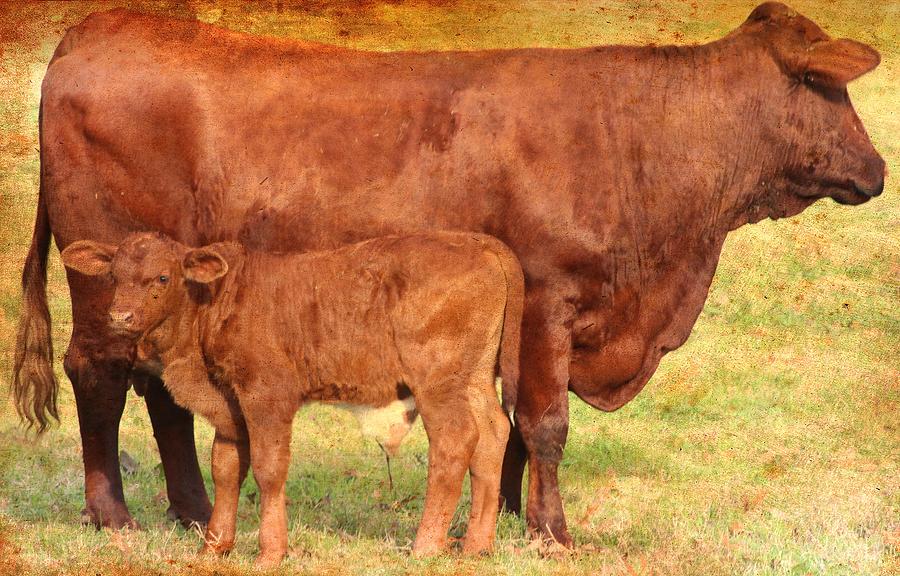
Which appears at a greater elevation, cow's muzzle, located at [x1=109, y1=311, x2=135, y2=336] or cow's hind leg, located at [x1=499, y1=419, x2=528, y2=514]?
cow's muzzle, located at [x1=109, y1=311, x2=135, y2=336]

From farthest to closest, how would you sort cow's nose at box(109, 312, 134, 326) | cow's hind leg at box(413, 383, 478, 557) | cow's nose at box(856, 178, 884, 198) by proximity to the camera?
cow's nose at box(856, 178, 884, 198), cow's hind leg at box(413, 383, 478, 557), cow's nose at box(109, 312, 134, 326)

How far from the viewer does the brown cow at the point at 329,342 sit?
25.4 ft

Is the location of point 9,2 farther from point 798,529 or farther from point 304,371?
point 798,529

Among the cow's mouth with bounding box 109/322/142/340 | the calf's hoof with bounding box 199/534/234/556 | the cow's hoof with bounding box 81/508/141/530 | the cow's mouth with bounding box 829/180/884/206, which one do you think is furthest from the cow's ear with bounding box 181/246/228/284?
the cow's mouth with bounding box 829/180/884/206

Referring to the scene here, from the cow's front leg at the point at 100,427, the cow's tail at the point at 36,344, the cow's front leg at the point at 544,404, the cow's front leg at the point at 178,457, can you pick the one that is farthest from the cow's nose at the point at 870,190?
the cow's tail at the point at 36,344

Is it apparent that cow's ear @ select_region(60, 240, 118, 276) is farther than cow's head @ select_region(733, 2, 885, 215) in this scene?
No

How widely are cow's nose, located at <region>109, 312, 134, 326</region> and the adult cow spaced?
5.01 feet

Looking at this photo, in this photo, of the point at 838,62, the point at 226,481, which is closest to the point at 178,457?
the point at 226,481

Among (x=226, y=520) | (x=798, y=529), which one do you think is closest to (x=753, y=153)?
(x=798, y=529)

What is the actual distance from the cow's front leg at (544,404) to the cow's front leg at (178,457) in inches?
87.9

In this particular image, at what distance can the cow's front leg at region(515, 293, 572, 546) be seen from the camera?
28.3 feet

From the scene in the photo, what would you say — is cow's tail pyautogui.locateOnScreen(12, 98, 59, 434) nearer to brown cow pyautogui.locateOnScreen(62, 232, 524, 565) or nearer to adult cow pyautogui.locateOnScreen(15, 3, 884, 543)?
adult cow pyautogui.locateOnScreen(15, 3, 884, 543)

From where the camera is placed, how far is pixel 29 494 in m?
10.1

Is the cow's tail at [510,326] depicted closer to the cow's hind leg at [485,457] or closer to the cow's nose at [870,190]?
the cow's hind leg at [485,457]
